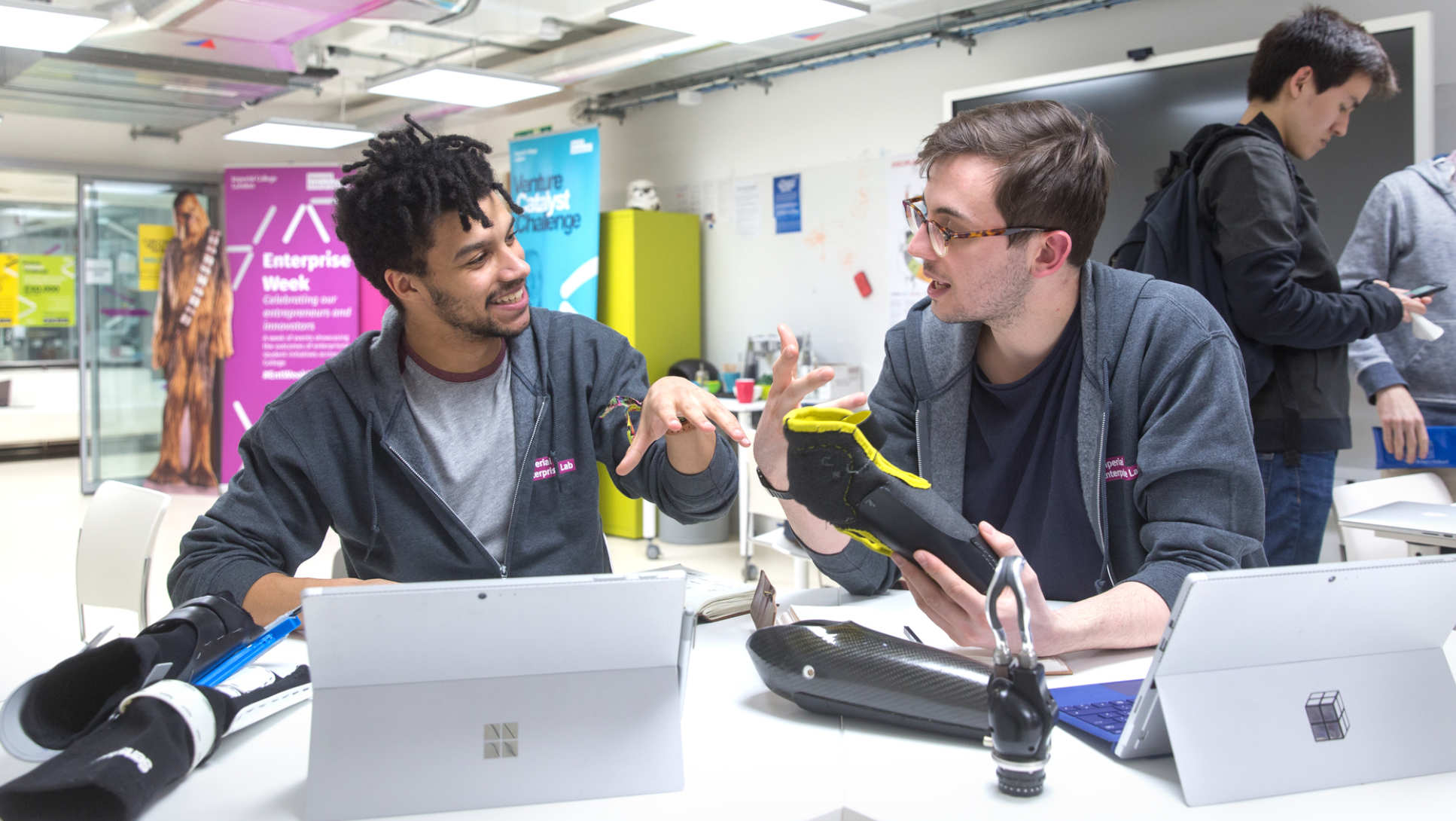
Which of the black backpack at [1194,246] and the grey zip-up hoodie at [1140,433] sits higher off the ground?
the black backpack at [1194,246]

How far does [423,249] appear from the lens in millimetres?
1807

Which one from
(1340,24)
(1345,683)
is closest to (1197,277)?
(1340,24)

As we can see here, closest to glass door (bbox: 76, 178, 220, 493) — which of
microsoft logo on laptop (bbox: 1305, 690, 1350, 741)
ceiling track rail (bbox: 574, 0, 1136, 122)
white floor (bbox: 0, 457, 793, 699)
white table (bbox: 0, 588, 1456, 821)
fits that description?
white floor (bbox: 0, 457, 793, 699)

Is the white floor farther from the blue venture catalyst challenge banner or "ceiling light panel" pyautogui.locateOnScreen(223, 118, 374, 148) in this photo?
"ceiling light panel" pyautogui.locateOnScreen(223, 118, 374, 148)

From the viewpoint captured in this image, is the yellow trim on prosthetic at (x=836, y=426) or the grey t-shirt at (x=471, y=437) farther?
the grey t-shirt at (x=471, y=437)

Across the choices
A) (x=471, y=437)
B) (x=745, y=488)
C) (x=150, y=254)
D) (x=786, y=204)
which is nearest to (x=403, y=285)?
(x=471, y=437)

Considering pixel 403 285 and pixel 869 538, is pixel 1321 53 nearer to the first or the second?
pixel 869 538

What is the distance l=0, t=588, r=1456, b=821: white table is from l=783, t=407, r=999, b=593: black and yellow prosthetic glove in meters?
0.21

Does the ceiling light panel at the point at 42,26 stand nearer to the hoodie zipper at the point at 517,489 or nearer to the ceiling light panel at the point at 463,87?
the ceiling light panel at the point at 463,87

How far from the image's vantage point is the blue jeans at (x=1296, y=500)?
2246 mm

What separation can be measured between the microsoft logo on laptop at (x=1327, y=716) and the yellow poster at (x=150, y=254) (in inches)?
323

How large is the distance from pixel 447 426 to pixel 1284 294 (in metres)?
1.67

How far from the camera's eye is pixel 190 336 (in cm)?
746

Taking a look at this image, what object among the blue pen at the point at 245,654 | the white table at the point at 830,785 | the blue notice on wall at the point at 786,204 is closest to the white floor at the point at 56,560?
the blue pen at the point at 245,654
